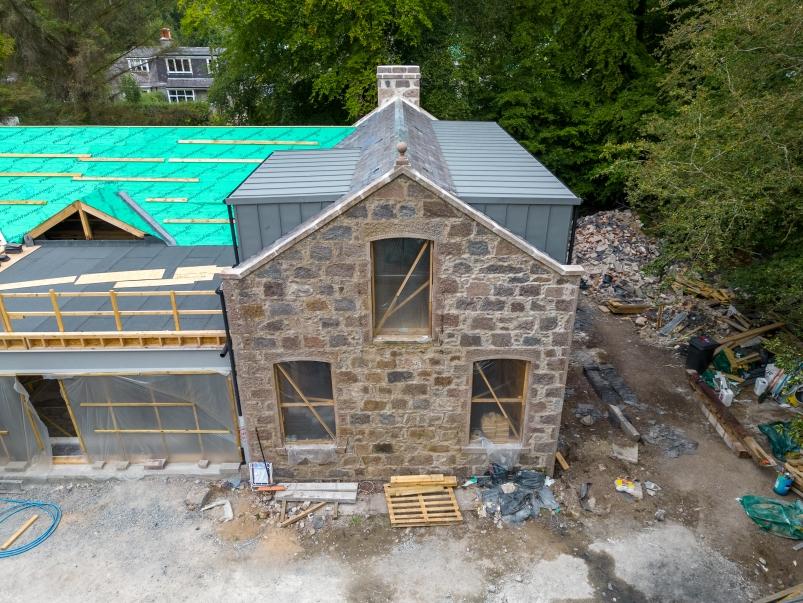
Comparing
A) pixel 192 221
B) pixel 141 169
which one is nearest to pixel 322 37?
pixel 141 169

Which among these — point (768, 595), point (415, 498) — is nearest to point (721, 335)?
point (768, 595)

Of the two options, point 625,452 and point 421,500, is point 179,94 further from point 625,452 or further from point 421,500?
point 625,452

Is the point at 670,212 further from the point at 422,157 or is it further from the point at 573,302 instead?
the point at 422,157

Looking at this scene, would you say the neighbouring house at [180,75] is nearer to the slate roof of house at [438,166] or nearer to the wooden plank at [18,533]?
the slate roof of house at [438,166]

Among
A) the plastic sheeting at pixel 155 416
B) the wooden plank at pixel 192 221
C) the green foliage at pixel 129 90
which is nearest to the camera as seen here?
the plastic sheeting at pixel 155 416

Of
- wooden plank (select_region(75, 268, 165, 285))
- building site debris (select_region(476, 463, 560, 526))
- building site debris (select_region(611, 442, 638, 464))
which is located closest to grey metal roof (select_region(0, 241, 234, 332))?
wooden plank (select_region(75, 268, 165, 285))

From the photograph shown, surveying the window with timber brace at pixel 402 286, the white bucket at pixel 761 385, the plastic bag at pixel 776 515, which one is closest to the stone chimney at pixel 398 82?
the window with timber brace at pixel 402 286
